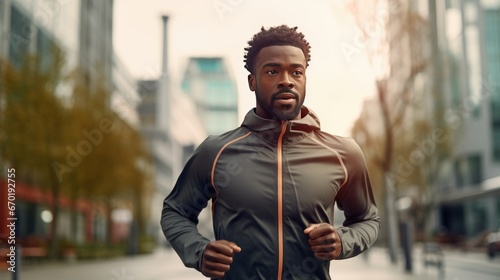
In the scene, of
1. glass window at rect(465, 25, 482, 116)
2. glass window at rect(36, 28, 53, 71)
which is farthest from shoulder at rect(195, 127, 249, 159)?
glass window at rect(465, 25, 482, 116)

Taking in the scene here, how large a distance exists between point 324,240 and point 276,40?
617 millimetres

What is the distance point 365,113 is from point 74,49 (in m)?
22.5

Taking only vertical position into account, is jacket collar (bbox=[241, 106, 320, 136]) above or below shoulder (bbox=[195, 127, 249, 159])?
above

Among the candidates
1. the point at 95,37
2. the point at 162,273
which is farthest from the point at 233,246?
the point at 95,37

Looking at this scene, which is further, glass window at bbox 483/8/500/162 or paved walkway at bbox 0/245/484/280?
glass window at bbox 483/8/500/162

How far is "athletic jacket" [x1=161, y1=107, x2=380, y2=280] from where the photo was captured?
85.3 inches

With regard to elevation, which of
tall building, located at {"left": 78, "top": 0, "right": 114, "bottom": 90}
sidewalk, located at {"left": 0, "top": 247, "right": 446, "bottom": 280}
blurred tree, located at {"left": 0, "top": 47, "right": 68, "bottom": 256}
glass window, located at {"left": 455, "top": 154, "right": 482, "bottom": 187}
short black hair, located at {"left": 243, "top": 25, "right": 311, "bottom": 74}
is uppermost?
tall building, located at {"left": 78, "top": 0, "right": 114, "bottom": 90}

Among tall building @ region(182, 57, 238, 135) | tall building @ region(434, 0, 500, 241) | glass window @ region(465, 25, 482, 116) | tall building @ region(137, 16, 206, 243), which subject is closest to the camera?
tall building @ region(434, 0, 500, 241)

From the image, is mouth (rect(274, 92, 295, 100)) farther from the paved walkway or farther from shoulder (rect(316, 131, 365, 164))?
the paved walkway

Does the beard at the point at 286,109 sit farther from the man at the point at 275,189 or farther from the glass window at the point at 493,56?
the glass window at the point at 493,56

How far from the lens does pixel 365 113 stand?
101 feet

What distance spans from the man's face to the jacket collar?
0.09 feet

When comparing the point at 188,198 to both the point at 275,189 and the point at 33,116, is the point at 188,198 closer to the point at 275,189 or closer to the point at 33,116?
the point at 275,189

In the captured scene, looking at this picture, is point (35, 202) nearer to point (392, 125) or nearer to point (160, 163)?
point (392, 125)
